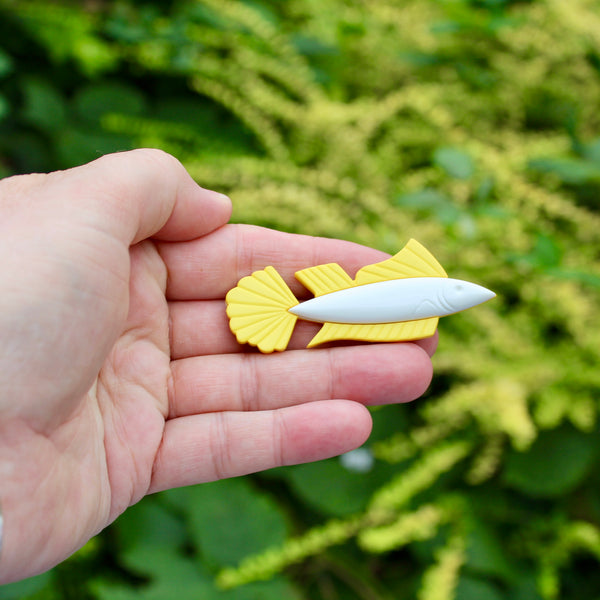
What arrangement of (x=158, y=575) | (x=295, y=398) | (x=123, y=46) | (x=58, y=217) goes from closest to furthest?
1. (x=58, y=217)
2. (x=295, y=398)
3. (x=158, y=575)
4. (x=123, y=46)

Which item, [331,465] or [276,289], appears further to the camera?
[331,465]

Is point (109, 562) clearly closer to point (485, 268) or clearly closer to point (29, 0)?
point (485, 268)

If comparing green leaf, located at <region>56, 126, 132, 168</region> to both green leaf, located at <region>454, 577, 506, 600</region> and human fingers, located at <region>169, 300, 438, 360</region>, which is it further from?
green leaf, located at <region>454, 577, 506, 600</region>

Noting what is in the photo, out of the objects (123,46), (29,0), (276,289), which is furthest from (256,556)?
(29,0)

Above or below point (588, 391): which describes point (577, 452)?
below

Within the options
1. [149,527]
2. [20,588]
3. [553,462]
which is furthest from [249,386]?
[553,462]

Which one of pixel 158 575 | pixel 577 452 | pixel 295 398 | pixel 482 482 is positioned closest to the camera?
pixel 295 398

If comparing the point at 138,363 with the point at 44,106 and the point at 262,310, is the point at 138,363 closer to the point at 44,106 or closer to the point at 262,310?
the point at 262,310

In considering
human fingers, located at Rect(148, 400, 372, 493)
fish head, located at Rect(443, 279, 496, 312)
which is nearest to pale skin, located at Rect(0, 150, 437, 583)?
human fingers, located at Rect(148, 400, 372, 493)
